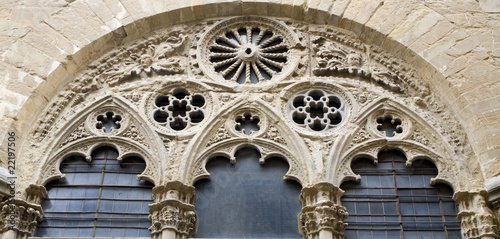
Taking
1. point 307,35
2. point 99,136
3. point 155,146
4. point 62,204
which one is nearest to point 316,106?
point 307,35

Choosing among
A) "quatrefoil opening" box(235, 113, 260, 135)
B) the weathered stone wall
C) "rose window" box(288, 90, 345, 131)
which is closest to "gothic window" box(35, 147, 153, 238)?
the weathered stone wall

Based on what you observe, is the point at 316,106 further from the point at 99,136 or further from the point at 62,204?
the point at 62,204

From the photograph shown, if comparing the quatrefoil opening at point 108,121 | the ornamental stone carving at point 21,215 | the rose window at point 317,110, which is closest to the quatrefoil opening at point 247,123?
the rose window at point 317,110

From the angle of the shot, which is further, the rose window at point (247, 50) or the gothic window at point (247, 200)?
the rose window at point (247, 50)

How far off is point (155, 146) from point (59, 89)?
1872 millimetres

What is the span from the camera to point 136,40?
42.4 feet

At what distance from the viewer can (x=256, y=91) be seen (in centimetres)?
1219

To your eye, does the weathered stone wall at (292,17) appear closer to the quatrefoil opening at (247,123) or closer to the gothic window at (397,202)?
the gothic window at (397,202)

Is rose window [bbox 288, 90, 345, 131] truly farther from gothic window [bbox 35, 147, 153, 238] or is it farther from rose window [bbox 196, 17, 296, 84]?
gothic window [bbox 35, 147, 153, 238]

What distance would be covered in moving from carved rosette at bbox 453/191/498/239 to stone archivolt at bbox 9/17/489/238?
235mm

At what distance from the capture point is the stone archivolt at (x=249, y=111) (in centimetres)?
1107

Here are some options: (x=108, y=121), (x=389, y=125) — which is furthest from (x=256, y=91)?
(x=108, y=121)

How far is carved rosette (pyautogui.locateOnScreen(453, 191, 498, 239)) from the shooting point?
10.3 meters

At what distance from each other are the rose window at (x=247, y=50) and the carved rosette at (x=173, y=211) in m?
2.35
